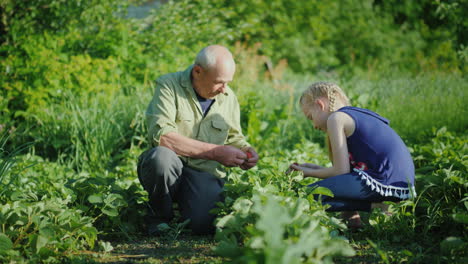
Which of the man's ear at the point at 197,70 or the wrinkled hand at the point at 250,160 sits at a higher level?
the man's ear at the point at 197,70

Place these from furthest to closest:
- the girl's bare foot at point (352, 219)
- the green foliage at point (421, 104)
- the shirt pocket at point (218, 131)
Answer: the green foliage at point (421, 104) → the shirt pocket at point (218, 131) → the girl's bare foot at point (352, 219)

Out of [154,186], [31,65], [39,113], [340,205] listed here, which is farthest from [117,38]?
[340,205]

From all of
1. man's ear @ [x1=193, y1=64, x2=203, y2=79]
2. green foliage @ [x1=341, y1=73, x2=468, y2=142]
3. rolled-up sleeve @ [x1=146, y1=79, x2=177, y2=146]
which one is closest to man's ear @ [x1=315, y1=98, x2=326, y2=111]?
man's ear @ [x1=193, y1=64, x2=203, y2=79]

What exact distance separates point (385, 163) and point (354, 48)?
31.7 feet

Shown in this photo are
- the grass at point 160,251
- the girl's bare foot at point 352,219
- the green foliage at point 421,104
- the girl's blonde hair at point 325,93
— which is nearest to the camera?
the grass at point 160,251

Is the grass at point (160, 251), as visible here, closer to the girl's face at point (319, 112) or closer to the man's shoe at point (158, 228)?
the man's shoe at point (158, 228)

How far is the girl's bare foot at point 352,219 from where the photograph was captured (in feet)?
9.66

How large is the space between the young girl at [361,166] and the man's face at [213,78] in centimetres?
64

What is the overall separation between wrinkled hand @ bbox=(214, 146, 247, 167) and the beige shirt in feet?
0.85

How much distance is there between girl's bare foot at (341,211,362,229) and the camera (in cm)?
295

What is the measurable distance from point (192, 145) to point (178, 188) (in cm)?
33

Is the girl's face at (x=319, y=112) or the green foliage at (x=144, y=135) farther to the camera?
the girl's face at (x=319, y=112)

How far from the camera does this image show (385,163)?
2869 mm

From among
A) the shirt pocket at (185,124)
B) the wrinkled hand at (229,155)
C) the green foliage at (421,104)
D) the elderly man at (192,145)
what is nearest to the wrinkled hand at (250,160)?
the elderly man at (192,145)
